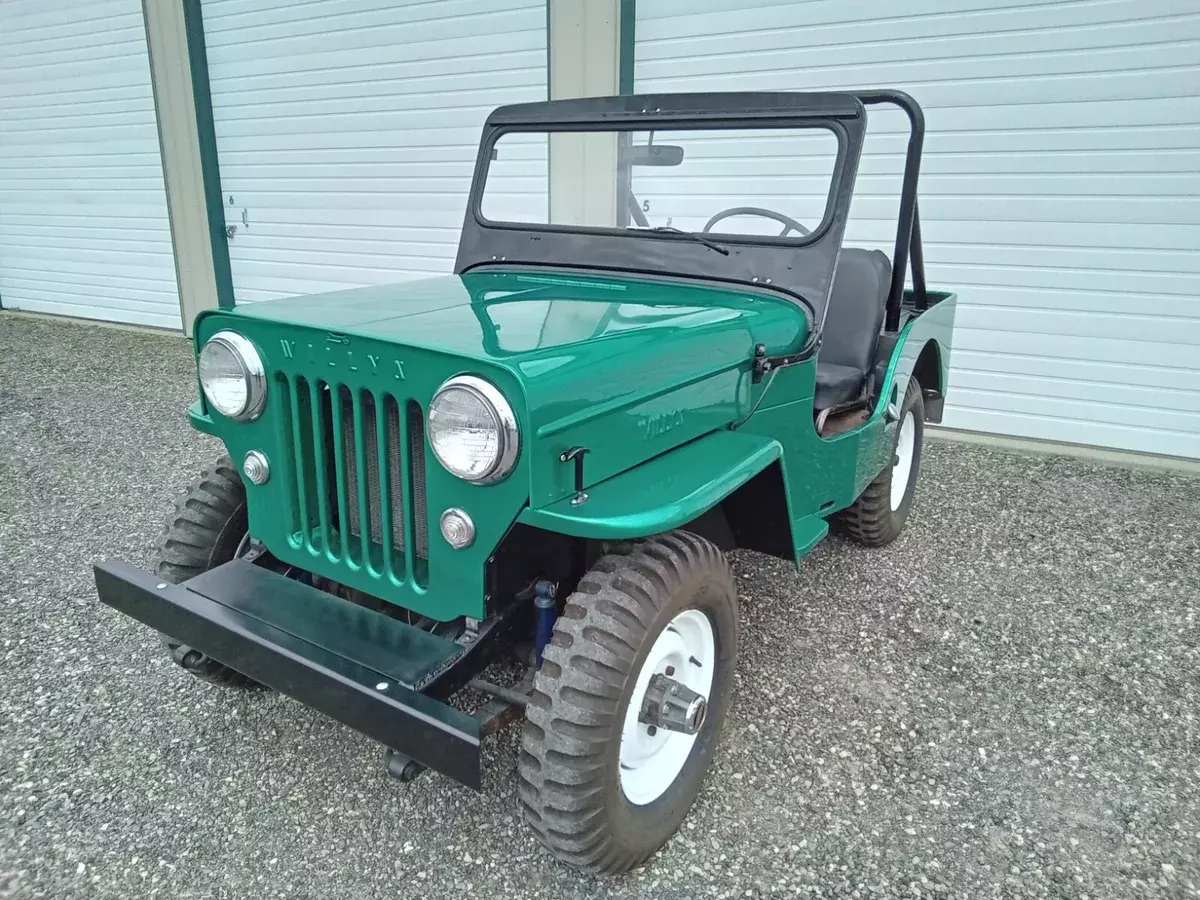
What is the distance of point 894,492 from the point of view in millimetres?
3570

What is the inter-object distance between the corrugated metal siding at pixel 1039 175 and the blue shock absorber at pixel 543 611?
3839mm

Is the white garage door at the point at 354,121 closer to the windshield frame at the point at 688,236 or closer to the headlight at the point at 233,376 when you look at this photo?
the windshield frame at the point at 688,236

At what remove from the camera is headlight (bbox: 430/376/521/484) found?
1.52m

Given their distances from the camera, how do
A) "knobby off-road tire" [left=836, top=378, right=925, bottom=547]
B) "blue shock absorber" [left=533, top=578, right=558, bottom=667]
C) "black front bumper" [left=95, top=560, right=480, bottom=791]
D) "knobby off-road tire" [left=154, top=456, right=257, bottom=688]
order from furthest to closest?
"knobby off-road tire" [left=836, top=378, right=925, bottom=547]
"knobby off-road tire" [left=154, top=456, right=257, bottom=688]
"blue shock absorber" [left=533, top=578, right=558, bottom=667]
"black front bumper" [left=95, top=560, right=480, bottom=791]

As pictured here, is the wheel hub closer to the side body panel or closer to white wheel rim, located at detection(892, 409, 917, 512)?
the side body panel

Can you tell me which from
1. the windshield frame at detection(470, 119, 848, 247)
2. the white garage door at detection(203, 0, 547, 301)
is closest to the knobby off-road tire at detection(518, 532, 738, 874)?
the windshield frame at detection(470, 119, 848, 247)

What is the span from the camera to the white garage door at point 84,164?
7637 millimetres

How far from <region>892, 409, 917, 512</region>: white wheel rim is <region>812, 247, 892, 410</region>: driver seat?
580 mm

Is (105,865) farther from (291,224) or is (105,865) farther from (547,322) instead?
(291,224)

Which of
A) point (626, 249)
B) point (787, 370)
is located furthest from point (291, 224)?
point (787, 370)

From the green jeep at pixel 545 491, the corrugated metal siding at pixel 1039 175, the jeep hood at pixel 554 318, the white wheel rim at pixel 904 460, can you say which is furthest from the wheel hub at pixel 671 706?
the corrugated metal siding at pixel 1039 175

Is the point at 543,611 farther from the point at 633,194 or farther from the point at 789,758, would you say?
the point at 633,194

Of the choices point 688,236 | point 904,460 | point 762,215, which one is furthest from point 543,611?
point 904,460

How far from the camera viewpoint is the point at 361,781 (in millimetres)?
2059
